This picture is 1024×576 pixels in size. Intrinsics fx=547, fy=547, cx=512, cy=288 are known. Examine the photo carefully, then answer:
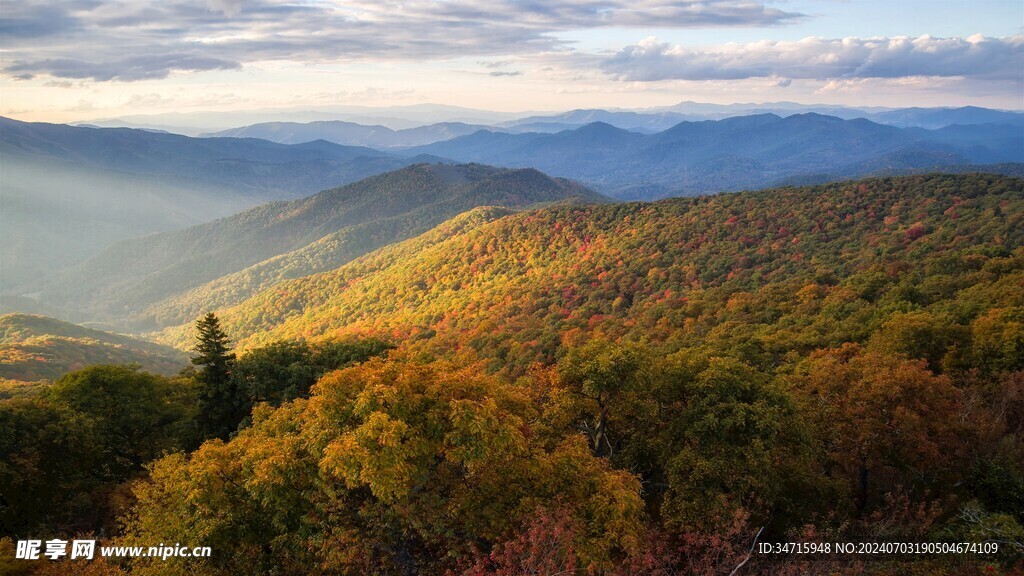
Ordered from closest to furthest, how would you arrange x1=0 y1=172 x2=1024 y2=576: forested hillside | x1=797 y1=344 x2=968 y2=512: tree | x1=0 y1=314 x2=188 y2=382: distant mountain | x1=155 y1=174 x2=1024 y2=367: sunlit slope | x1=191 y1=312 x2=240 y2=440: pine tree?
x1=0 y1=172 x2=1024 y2=576: forested hillside, x1=797 y1=344 x2=968 y2=512: tree, x1=191 y1=312 x2=240 y2=440: pine tree, x1=155 y1=174 x2=1024 y2=367: sunlit slope, x1=0 y1=314 x2=188 y2=382: distant mountain

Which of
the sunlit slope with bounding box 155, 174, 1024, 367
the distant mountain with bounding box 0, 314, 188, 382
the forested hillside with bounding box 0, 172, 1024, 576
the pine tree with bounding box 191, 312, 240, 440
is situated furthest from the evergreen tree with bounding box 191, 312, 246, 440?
the distant mountain with bounding box 0, 314, 188, 382

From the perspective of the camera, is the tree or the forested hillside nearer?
the forested hillside

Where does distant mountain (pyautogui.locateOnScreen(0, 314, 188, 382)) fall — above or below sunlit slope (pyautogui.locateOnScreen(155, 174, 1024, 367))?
below

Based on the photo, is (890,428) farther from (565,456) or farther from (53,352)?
(53,352)

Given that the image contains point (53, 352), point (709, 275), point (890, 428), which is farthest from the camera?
point (53, 352)

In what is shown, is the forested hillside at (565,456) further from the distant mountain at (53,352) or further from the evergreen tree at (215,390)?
the distant mountain at (53,352)

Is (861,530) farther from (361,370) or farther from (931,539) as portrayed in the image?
(361,370)

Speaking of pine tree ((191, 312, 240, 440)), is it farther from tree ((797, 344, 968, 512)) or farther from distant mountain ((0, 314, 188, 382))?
Result: distant mountain ((0, 314, 188, 382))

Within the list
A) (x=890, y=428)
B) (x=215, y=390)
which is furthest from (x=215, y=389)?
(x=890, y=428)
